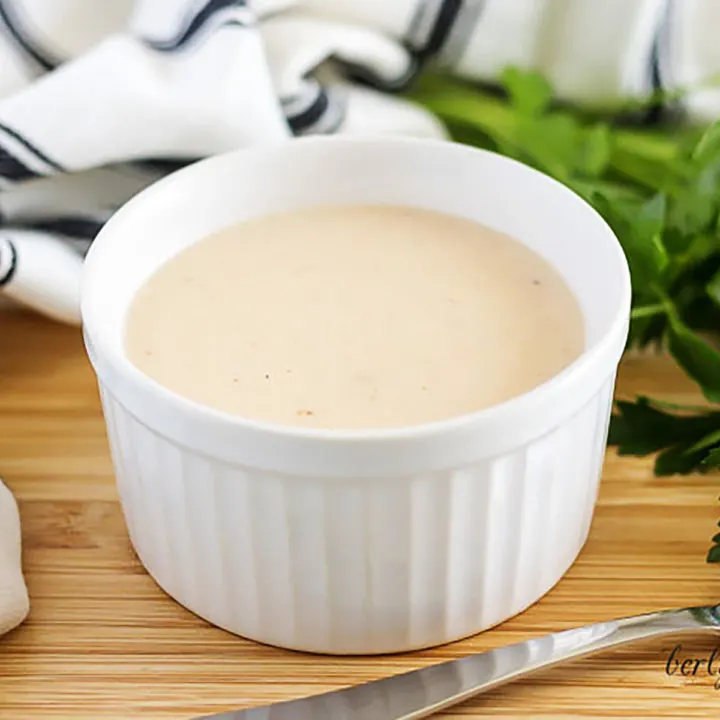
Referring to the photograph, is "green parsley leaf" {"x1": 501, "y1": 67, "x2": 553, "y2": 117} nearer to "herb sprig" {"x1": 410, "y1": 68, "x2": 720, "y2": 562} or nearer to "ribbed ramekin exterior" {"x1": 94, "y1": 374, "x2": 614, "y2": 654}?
"herb sprig" {"x1": 410, "y1": 68, "x2": 720, "y2": 562}

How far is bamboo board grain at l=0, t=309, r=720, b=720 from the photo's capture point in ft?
2.19

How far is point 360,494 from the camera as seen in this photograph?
62 centimetres

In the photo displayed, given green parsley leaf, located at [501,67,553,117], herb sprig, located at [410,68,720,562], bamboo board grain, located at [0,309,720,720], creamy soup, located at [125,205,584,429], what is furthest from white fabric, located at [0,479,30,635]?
green parsley leaf, located at [501,67,553,117]

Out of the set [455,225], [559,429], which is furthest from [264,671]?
[455,225]

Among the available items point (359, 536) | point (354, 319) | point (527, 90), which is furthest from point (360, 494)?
point (527, 90)

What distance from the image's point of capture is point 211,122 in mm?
901

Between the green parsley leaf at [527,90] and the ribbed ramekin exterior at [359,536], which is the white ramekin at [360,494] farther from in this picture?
the green parsley leaf at [527,90]

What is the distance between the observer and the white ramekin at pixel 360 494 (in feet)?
2.03

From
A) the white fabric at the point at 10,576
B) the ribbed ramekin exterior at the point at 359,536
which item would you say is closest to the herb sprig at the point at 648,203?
the ribbed ramekin exterior at the point at 359,536

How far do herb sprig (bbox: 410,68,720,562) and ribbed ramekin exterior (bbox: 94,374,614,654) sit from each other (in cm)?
11

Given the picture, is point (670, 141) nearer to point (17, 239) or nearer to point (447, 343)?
point (447, 343)

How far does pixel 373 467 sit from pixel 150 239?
10.0 inches

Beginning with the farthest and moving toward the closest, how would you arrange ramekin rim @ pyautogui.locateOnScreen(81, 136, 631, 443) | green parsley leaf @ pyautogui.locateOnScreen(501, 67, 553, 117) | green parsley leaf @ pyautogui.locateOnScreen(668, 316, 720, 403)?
1. green parsley leaf @ pyautogui.locateOnScreen(501, 67, 553, 117)
2. green parsley leaf @ pyautogui.locateOnScreen(668, 316, 720, 403)
3. ramekin rim @ pyautogui.locateOnScreen(81, 136, 631, 443)

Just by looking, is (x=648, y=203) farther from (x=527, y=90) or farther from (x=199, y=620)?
(x=199, y=620)
